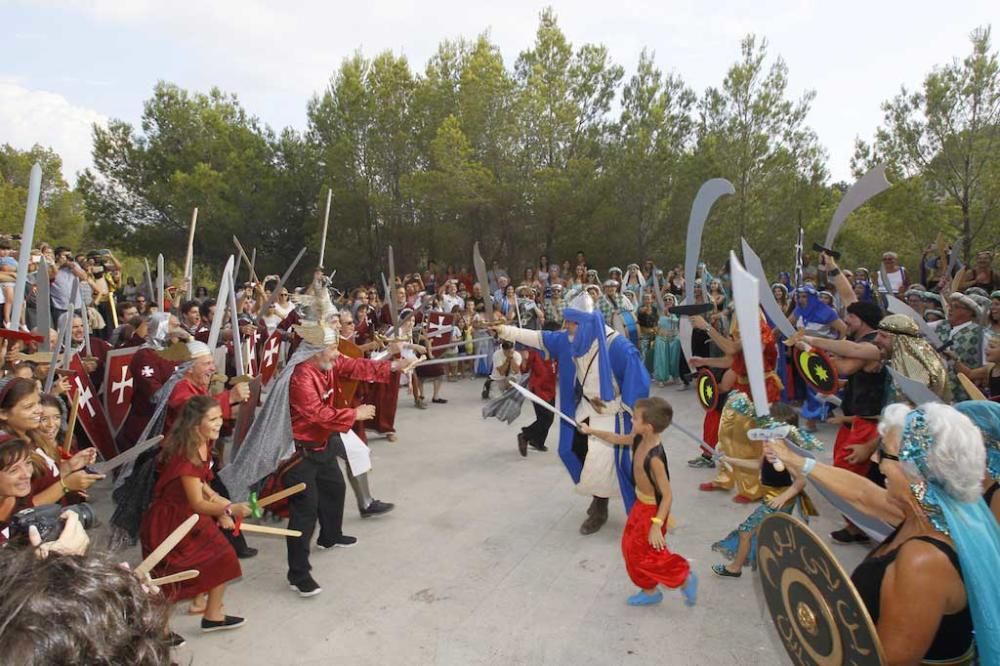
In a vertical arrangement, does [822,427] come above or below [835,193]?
below

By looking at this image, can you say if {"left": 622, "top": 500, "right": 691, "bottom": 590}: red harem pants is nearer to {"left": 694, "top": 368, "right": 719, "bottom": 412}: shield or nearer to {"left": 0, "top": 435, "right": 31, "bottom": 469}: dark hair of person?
{"left": 694, "top": 368, "right": 719, "bottom": 412}: shield

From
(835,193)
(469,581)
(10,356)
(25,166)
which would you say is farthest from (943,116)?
(25,166)

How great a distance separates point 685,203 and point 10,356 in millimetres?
16531

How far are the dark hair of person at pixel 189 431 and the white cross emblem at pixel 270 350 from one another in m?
3.20

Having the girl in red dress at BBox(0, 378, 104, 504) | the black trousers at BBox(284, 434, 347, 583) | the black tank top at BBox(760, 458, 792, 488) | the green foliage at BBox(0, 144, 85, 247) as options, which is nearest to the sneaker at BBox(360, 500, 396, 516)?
Answer: the black trousers at BBox(284, 434, 347, 583)

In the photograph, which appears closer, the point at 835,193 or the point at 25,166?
the point at 835,193

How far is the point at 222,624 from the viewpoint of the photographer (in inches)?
140

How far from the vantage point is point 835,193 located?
18.2 m

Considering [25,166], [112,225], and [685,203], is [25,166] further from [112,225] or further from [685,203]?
[685,203]

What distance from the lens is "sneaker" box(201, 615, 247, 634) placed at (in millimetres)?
3520

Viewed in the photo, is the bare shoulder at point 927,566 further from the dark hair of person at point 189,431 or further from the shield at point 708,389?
the shield at point 708,389

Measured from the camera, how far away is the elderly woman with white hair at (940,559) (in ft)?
5.70

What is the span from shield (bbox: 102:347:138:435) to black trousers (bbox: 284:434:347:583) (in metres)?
2.04

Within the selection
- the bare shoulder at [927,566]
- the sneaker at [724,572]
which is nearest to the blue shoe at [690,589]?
the sneaker at [724,572]
